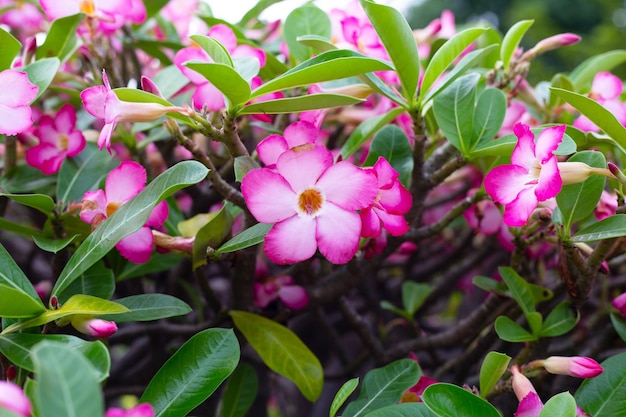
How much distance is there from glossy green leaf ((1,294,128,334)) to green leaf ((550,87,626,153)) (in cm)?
45

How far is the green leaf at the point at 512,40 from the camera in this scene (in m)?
0.79

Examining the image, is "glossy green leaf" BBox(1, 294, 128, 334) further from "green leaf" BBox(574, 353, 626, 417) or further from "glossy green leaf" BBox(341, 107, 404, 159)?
"green leaf" BBox(574, 353, 626, 417)

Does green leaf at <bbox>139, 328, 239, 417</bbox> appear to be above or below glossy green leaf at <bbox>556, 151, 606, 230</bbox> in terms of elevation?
below

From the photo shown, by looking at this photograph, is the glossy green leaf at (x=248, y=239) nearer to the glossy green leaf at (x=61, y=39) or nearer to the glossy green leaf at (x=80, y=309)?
the glossy green leaf at (x=80, y=309)

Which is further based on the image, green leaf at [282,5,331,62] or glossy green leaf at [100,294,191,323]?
green leaf at [282,5,331,62]

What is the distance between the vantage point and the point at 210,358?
584 millimetres

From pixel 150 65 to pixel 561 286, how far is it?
3.01 ft

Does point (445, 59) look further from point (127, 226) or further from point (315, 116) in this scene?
point (127, 226)

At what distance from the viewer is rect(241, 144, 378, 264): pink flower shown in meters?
0.58

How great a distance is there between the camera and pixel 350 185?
587mm

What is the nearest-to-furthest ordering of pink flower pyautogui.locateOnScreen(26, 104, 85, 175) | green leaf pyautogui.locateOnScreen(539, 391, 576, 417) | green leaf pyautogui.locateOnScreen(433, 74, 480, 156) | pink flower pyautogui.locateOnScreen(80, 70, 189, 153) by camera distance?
green leaf pyautogui.locateOnScreen(539, 391, 576, 417), pink flower pyautogui.locateOnScreen(80, 70, 189, 153), green leaf pyautogui.locateOnScreen(433, 74, 480, 156), pink flower pyautogui.locateOnScreen(26, 104, 85, 175)

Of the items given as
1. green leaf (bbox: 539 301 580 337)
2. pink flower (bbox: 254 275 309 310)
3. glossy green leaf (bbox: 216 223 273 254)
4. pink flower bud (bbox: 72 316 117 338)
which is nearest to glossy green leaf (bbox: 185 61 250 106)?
glossy green leaf (bbox: 216 223 273 254)

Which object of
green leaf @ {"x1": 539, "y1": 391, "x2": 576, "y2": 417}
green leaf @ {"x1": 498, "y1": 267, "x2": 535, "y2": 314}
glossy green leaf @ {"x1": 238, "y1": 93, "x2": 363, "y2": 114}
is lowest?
green leaf @ {"x1": 498, "y1": 267, "x2": 535, "y2": 314}

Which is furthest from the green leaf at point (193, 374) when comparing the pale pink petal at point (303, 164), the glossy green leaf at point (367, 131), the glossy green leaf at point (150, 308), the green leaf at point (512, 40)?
the green leaf at point (512, 40)
